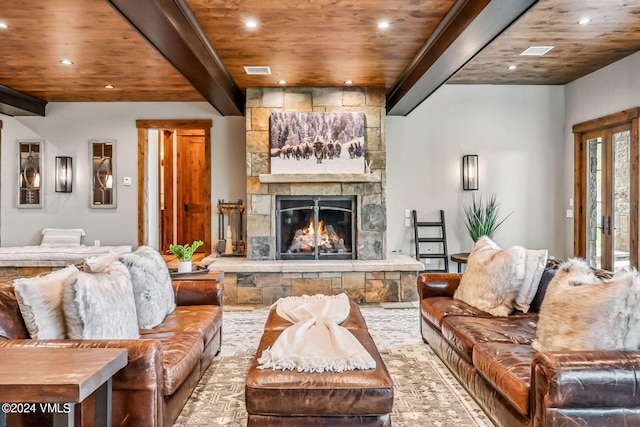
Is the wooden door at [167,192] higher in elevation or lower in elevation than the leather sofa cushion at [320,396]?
higher

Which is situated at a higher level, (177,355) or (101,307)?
(101,307)

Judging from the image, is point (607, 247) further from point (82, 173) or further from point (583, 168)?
point (82, 173)

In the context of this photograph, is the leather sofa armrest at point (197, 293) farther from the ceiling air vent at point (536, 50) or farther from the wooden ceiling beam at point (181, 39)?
the ceiling air vent at point (536, 50)

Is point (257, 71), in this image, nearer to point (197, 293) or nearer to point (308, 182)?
point (308, 182)

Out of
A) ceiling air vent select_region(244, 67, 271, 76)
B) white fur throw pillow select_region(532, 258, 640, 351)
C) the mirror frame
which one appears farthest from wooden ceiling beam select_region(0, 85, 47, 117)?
white fur throw pillow select_region(532, 258, 640, 351)

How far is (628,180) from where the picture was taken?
502cm

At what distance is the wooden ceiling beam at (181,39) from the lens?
288cm

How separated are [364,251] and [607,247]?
9.55 feet

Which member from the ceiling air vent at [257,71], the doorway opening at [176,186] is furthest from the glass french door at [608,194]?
the doorway opening at [176,186]

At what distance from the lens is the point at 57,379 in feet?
5.11

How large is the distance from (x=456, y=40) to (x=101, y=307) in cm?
303

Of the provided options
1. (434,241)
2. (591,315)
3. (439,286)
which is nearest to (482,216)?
(434,241)

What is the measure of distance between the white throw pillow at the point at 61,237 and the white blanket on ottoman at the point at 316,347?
15.0 feet

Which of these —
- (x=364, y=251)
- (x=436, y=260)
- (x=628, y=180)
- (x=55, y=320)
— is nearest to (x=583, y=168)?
(x=628, y=180)
